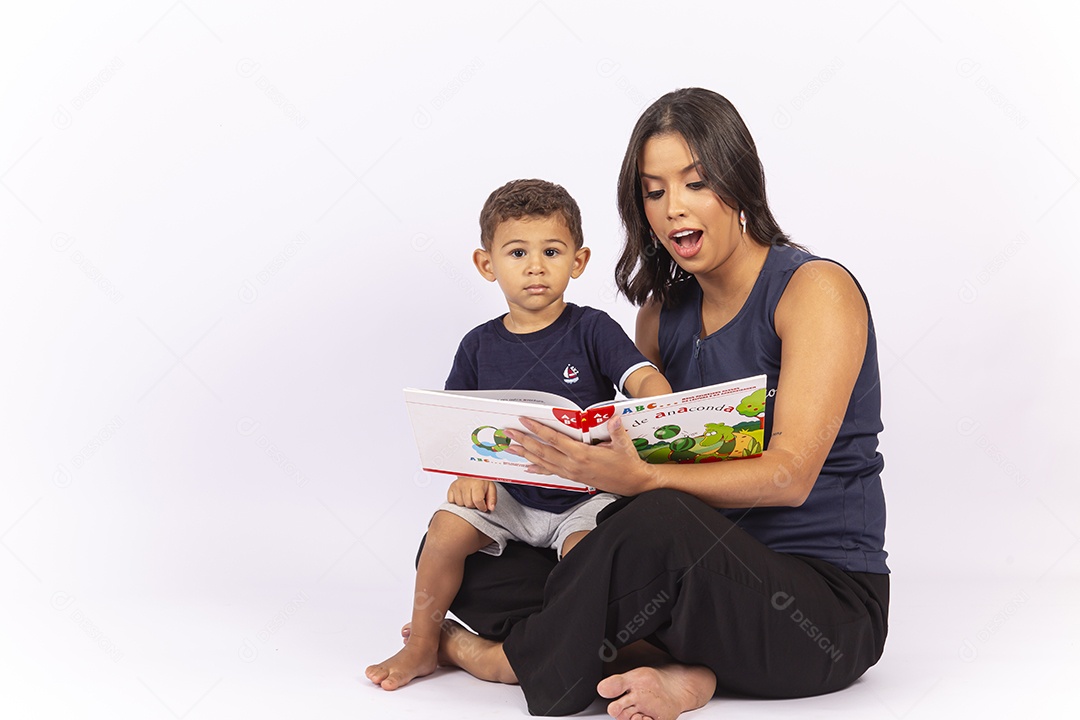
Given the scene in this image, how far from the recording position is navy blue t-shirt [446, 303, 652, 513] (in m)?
2.87

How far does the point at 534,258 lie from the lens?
287cm

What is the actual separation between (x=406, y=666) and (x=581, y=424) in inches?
33.6

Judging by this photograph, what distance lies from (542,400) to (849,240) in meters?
2.02

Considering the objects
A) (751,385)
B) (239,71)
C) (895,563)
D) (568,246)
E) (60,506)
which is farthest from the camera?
(239,71)

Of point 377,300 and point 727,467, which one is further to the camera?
point 377,300

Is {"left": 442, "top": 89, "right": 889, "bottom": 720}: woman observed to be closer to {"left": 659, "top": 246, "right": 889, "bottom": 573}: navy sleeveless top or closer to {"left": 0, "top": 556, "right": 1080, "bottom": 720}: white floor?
{"left": 659, "top": 246, "right": 889, "bottom": 573}: navy sleeveless top

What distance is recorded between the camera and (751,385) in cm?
225

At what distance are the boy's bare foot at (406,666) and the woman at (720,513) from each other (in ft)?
0.26

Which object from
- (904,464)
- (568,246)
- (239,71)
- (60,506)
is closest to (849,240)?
Result: (904,464)

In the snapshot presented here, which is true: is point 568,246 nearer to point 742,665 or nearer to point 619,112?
point 742,665

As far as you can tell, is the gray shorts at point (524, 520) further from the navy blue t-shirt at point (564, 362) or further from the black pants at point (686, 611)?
the black pants at point (686, 611)

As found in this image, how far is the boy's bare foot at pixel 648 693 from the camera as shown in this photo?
7.50ft

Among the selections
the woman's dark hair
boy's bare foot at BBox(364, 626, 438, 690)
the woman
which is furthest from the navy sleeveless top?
boy's bare foot at BBox(364, 626, 438, 690)

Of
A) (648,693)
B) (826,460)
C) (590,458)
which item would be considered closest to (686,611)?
(648,693)
